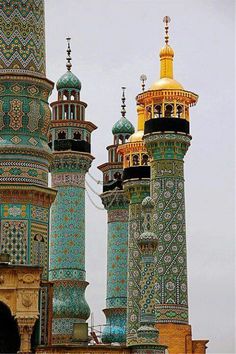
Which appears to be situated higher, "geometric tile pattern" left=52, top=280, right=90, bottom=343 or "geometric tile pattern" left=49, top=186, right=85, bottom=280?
"geometric tile pattern" left=49, top=186, right=85, bottom=280

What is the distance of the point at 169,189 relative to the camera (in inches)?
1125

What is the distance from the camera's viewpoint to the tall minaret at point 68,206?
31656 mm

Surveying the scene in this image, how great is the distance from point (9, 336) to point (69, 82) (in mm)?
14001

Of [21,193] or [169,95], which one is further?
[169,95]

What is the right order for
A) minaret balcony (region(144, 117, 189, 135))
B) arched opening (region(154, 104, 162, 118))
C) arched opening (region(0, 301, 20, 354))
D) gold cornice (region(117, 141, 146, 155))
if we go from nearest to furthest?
arched opening (region(0, 301, 20, 354))
minaret balcony (region(144, 117, 189, 135))
arched opening (region(154, 104, 162, 118))
gold cornice (region(117, 141, 146, 155))

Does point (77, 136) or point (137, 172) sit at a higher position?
point (77, 136)

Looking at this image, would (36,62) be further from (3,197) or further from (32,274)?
(32,274)

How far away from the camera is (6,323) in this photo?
73.3 feet

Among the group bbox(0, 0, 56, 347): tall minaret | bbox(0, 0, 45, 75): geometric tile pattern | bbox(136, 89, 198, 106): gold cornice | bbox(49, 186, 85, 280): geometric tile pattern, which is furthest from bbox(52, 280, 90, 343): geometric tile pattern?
bbox(0, 0, 45, 75): geometric tile pattern

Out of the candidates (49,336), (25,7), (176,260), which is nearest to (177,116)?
(176,260)

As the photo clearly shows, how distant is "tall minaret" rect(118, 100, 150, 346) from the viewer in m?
31.2

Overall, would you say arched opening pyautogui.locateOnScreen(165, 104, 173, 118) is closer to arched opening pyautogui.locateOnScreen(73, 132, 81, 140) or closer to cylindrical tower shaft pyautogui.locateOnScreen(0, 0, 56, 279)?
cylindrical tower shaft pyautogui.locateOnScreen(0, 0, 56, 279)

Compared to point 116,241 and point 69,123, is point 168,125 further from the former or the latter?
point 116,241

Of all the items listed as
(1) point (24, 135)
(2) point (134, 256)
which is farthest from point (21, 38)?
(2) point (134, 256)
